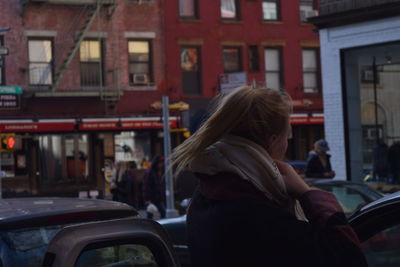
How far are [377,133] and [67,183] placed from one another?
685 inches

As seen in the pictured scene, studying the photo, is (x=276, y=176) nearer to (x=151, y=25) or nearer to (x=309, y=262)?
(x=309, y=262)

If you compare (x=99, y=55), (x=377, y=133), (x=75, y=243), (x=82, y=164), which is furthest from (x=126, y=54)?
(x=75, y=243)

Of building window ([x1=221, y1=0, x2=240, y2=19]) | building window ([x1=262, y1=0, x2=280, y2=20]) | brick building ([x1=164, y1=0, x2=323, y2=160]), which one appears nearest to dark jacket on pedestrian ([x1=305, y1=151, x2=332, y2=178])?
brick building ([x1=164, y1=0, x2=323, y2=160])

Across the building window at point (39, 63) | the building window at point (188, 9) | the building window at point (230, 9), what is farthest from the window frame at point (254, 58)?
the building window at point (39, 63)

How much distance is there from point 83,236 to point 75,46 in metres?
26.8

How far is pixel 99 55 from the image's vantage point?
3088cm

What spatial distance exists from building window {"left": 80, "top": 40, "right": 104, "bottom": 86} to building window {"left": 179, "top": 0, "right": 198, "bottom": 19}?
3.94 m

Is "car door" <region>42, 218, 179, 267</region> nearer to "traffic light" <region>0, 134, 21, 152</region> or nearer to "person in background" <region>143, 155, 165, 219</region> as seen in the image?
"person in background" <region>143, 155, 165, 219</region>

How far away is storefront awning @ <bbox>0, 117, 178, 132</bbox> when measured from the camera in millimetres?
29172

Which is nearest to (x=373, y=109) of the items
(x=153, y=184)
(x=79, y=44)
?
(x=153, y=184)

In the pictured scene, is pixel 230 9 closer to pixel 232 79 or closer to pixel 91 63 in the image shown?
pixel 91 63

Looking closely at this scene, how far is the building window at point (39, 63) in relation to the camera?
2969cm

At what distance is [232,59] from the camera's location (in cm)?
3372

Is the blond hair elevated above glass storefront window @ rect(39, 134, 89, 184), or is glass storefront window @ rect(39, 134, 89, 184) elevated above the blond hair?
the blond hair
